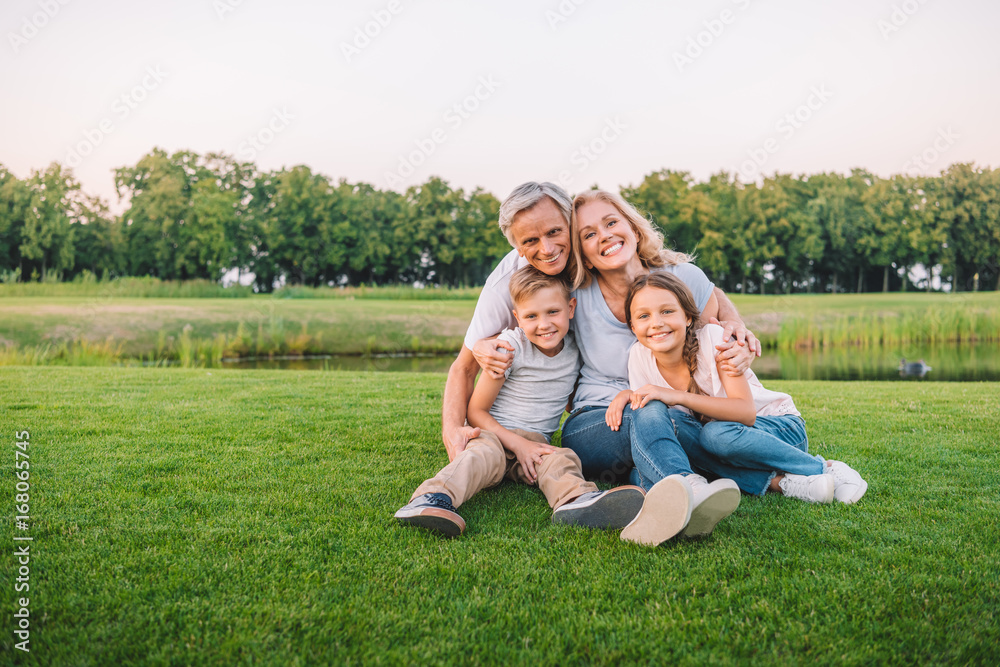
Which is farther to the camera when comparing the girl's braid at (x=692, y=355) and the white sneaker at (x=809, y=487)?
the girl's braid at (x=692, y=355)

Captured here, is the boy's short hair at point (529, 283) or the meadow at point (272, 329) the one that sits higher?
the boy's short hair at point (529, 283)

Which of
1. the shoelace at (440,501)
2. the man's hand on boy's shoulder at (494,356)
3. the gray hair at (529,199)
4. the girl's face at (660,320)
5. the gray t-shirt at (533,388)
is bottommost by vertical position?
the shoelace at (440,501)

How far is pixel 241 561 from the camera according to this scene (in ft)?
7.09

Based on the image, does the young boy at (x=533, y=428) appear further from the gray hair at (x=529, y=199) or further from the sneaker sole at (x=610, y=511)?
the gray hair at (x=529, y=199)

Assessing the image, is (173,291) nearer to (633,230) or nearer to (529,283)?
(529,283)

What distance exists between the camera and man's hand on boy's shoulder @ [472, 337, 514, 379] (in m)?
3.10

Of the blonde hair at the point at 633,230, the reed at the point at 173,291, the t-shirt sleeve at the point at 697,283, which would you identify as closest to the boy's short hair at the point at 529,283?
the blonde hair at the point at 633,230

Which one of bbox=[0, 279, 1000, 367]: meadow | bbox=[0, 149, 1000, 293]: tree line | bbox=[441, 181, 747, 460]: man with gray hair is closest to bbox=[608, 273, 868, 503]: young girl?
bbox=[441, 181, 747, 460]: man with gray hair

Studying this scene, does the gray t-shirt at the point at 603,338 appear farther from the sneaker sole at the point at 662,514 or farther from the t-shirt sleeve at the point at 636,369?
the sneaker sole at the point at 662,514

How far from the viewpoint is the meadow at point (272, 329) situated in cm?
1162

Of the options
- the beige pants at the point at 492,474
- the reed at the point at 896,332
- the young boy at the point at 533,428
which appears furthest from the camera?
the reed at the point at 896,332

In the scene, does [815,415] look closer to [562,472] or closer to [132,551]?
[562,472]

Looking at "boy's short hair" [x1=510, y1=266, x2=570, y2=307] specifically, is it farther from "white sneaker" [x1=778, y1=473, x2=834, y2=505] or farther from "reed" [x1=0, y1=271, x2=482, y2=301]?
"reed" [x1=0, y1=271, x2=482, y2=301]

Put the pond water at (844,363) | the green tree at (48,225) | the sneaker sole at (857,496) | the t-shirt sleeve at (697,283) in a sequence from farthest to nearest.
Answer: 1. the green tree at (48,225)
2. the pond water at (844,363)
3. the t-shirt sleeve at (697,283)
4. the sneaker sole at (857,496)
